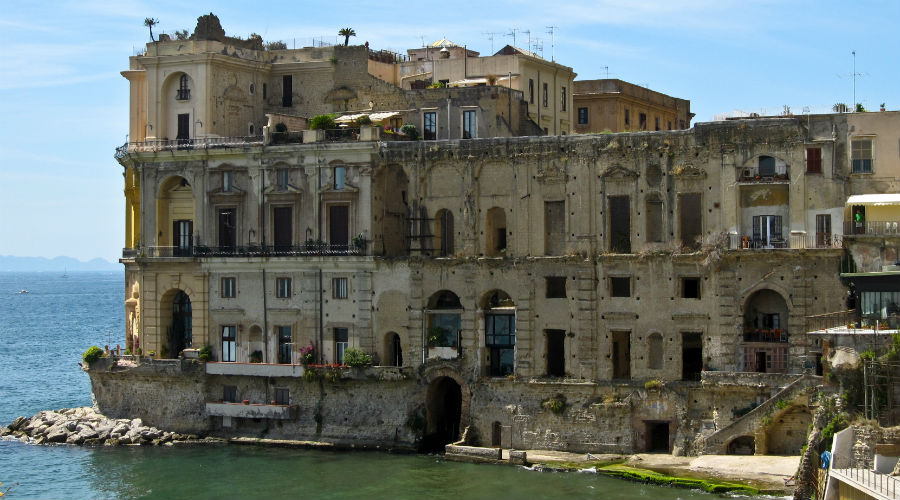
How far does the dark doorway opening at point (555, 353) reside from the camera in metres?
64.7

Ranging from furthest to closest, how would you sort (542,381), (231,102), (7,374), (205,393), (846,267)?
(7,374)
(231,102)
(205,393)
(542,381)
(846,267)

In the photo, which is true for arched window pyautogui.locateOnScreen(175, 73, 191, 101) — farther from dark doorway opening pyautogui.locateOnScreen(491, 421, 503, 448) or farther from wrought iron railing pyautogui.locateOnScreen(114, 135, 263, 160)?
dark doorway opening pyautogui.locateOnScreen(491, 421, 503, 448)

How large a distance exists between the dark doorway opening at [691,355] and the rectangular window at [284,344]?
18115 mm

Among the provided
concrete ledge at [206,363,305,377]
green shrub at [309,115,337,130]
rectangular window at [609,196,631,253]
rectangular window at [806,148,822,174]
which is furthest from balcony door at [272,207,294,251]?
rectangular window at [806,148,822,174]

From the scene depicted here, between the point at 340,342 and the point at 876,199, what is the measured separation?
24.3 meters

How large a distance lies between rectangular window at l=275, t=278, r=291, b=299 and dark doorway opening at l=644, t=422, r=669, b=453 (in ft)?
58.7

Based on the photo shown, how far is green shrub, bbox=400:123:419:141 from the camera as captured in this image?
69.0 metres

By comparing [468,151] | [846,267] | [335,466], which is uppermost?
[468,151]

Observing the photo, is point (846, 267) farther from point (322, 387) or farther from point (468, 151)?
point (322, 387)

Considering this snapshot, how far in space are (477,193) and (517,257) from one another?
3.57 m

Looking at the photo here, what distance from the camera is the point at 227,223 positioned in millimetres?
70500

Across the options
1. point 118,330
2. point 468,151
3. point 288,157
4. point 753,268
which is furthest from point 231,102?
point 118,330

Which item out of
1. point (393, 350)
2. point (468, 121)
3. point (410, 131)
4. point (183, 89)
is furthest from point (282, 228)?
point (468, 121)

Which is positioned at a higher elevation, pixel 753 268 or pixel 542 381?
pixel 753 268
